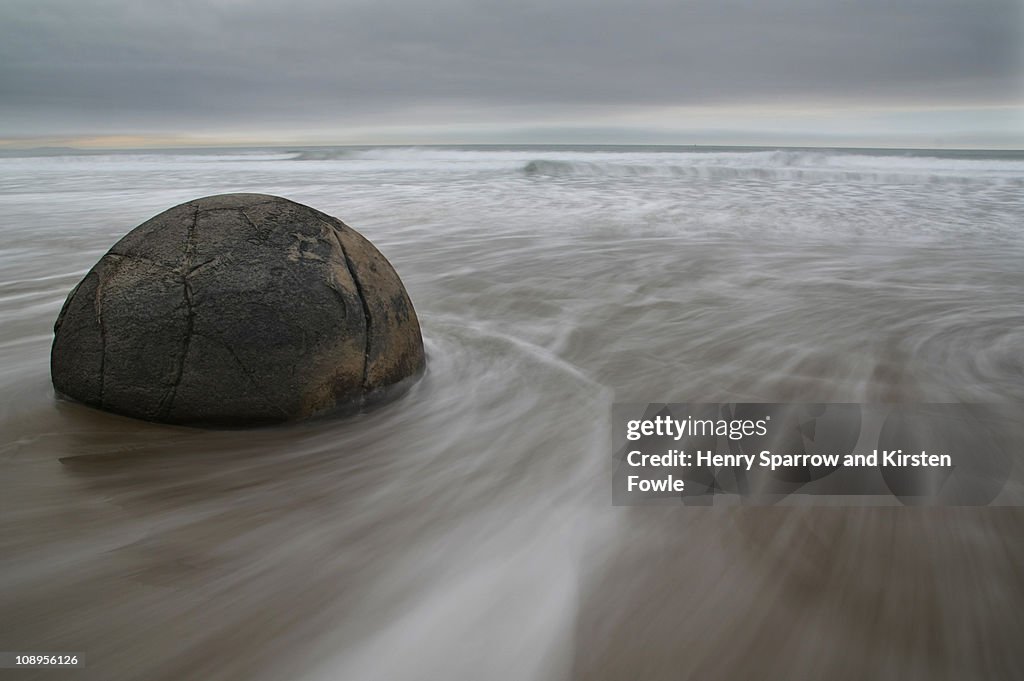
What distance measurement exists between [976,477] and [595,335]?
6.35 ft

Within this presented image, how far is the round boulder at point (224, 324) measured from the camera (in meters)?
2.31

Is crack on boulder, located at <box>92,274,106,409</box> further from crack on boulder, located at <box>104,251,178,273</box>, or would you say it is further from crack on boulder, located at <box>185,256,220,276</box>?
crack on boulder, located at <box>185,256,220,276</box>

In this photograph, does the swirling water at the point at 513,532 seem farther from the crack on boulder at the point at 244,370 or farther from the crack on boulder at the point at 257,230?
the crack on boulder at the point at 257,230

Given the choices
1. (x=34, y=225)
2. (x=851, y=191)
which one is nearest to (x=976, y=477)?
(x=34, y=225)

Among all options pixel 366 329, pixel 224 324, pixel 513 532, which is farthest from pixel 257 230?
pixel 513 532

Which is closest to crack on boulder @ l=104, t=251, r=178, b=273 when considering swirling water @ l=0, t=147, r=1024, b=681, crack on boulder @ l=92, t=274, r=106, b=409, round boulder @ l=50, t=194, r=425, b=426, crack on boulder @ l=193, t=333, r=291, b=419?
round boulder @ l=50, t=194, r=425, b=426

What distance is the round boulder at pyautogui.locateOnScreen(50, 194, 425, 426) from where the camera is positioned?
7.58 feet

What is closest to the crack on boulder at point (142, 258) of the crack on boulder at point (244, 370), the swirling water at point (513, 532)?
the crack on boulder at point (244, 370)

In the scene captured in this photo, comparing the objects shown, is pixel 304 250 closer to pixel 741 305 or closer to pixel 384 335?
pixel 384 335

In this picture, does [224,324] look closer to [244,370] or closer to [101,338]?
[244,370]

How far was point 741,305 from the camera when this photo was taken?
440 centimetres

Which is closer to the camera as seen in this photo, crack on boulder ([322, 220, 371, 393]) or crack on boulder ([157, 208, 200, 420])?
crack on boulder ([157, 208, 200, 420])

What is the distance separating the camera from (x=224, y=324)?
7.59 ft

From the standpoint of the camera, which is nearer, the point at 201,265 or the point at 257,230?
the point at 201,265
